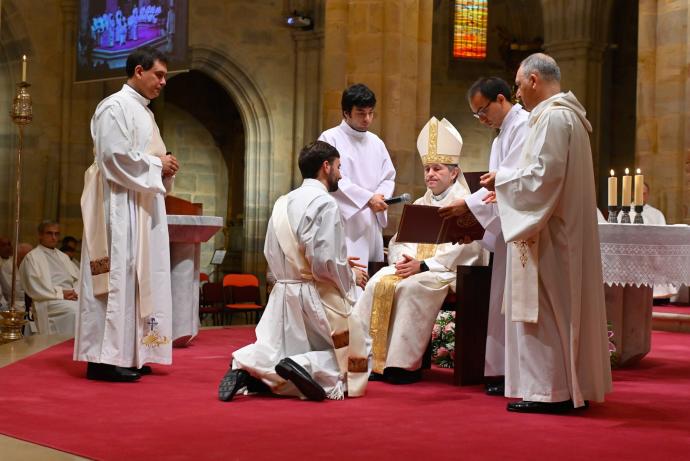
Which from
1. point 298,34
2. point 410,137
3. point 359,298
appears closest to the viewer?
point 359,298

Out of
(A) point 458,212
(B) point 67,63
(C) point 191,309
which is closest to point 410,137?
(C) point 191,309

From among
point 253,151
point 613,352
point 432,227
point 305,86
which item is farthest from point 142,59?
point 253,151

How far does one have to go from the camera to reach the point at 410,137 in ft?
35.2

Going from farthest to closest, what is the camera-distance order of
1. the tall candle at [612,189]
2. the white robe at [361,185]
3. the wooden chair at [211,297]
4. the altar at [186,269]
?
the wooden chair at [211,297] < the altar at [186,269] < the tall candle at [612,189] < the white robe at [361,185]

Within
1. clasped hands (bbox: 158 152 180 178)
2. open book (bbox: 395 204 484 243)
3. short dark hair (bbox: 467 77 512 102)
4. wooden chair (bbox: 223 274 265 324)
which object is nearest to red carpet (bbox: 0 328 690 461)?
open book (bbox: 395 204 484 243)

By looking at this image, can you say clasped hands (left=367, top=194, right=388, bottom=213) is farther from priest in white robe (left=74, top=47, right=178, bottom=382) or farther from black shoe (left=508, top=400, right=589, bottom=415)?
black shoe (left=508, top=400, right=589, bottom=415)

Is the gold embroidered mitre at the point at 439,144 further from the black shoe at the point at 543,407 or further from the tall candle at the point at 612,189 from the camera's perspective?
the black shoe at the point at 543,407

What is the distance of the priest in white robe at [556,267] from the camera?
513 cm

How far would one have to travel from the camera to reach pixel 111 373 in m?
6.12

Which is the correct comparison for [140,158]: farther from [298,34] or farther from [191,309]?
[298,34]

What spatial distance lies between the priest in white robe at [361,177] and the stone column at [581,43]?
11192 millimetres

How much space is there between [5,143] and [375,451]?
13722 mm

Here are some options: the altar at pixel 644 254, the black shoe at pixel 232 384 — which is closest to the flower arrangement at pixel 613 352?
the altar at pixel 644 254

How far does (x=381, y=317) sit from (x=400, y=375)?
37 centimetres
